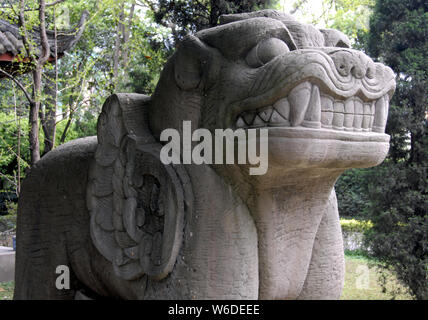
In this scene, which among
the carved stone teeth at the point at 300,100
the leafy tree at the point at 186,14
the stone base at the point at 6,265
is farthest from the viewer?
the stone base at the point at 6,265

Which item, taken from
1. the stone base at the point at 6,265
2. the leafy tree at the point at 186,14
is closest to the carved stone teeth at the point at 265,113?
the leafy tree at the point at 186,14

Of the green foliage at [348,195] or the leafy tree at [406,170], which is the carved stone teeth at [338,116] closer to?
the leafy tree at [406,170]

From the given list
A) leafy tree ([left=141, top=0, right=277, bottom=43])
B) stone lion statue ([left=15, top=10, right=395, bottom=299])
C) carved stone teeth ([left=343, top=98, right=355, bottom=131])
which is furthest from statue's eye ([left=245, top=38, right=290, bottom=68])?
leafy tree ([left=141, top=0, right=277, bottom=43])

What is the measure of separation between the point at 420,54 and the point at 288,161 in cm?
406

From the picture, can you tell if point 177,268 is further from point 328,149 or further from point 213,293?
point 328,149

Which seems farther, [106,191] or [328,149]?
[106,191]

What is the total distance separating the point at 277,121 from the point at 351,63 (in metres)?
0.31

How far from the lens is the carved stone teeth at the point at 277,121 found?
4.82 feet

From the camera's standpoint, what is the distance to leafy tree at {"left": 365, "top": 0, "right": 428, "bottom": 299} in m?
4.69

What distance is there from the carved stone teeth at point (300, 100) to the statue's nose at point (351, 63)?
14cm

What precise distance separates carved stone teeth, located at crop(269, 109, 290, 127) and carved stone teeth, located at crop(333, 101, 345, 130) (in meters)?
0.16

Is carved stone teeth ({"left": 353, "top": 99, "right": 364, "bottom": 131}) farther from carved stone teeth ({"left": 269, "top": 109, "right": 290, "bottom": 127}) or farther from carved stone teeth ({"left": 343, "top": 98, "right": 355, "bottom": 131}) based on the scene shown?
carved stone teeth ({"left": 269, "top": 109, "right": 290, "bottom": 127})

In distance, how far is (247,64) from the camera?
5.39 ft
